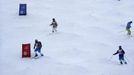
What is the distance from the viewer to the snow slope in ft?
68.9

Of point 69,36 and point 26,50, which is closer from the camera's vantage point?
point 26,50

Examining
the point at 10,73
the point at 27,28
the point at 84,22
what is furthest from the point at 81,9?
the point at 10,73

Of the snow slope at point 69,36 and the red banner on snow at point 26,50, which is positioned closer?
the snow slope at point 69,36

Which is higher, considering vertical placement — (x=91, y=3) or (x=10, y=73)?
(x=91, y=3)

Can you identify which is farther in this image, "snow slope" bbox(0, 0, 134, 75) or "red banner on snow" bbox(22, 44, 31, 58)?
"red banner on snow" bbox(22, 44, 31, 58)

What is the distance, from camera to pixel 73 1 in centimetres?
3647

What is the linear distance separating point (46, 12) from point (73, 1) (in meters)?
5.27

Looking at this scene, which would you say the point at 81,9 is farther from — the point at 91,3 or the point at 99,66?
the point at 99,66

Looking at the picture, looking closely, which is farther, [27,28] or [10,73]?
[27,28]

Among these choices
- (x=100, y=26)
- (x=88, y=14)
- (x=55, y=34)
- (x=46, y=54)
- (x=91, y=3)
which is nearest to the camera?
(x=46, y=54)

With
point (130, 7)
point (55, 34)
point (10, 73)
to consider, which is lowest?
point (10, 73)

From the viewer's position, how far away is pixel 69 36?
26.5m

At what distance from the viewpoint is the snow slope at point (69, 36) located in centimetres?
2100

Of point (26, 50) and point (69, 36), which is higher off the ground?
point (69, 36)
